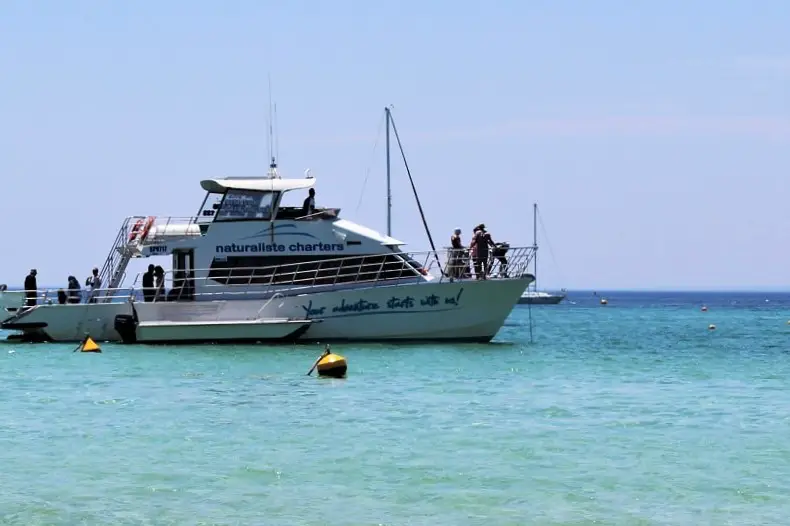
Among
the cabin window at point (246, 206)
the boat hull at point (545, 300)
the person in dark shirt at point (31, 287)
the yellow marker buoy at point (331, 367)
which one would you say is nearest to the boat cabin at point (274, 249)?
the cabin window at point (246, 206)

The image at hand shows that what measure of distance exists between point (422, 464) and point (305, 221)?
56.9 ft

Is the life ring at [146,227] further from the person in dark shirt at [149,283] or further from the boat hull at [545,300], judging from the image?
the boat hull at [545,300]

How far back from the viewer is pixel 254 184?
34969 mm

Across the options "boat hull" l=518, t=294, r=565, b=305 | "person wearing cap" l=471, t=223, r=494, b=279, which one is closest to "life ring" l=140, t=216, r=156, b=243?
"person wearing cap" l=471, t=223, r=494, b=279

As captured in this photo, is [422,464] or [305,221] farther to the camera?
[305,221]

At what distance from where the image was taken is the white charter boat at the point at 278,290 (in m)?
33.6

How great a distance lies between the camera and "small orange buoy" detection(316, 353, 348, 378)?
2740 centimetres

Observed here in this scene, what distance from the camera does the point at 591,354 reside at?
124 ft

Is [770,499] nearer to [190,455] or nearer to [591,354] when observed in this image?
[190,455]

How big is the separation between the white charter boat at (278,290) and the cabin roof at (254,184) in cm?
2

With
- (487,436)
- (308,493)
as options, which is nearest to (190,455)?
(308,493)

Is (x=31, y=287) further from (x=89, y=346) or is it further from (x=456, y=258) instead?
(x=456, y=258)

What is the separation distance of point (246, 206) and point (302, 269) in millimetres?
2124

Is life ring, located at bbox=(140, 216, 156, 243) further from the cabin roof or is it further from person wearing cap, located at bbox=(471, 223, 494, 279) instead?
person wearing cap, located at bbox=(471, 223, 494, 279)
